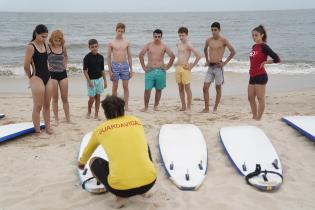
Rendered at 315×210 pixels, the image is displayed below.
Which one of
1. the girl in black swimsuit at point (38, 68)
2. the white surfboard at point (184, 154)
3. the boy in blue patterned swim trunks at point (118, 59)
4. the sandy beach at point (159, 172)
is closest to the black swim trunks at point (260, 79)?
the sandy beach at point (159, 172)

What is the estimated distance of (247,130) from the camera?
5.69m

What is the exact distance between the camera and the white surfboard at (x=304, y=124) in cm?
541

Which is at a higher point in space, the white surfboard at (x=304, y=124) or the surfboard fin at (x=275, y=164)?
the white surfboard at (x=304, y=124)

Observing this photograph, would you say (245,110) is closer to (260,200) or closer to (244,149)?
(244,149)

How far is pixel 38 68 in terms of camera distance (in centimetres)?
546

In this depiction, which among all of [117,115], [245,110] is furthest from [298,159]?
[245,110]

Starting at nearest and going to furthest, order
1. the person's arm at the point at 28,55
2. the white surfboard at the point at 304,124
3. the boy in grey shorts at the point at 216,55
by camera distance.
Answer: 1. the person's arm at the point at 28,55
2. the white surfboard at the point at 304,124
3. the boy in grey shorts at the point at 216,55

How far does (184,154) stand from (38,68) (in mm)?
2443

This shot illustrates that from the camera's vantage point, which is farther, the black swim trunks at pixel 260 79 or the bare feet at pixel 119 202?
the black swim trunks at pixel 260 79

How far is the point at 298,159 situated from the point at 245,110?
3.93 meters

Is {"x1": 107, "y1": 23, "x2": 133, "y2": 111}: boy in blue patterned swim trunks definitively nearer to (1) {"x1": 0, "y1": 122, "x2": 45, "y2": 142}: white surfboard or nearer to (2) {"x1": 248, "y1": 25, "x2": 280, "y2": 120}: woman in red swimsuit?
(1) {"x1": 0, "y1": 122, "x2": 45, "y2": 142}: white surfboard

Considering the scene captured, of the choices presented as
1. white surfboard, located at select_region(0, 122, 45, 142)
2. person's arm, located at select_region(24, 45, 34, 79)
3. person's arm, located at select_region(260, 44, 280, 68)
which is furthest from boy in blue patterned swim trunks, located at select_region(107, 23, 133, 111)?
person's arm, located at select_region(260, 44, 280, 68)

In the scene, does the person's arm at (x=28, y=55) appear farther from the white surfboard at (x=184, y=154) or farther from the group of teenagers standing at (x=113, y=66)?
the white surfboard at (x=184, y=154)

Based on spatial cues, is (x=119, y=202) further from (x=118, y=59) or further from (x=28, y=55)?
(x=118, y=59)
